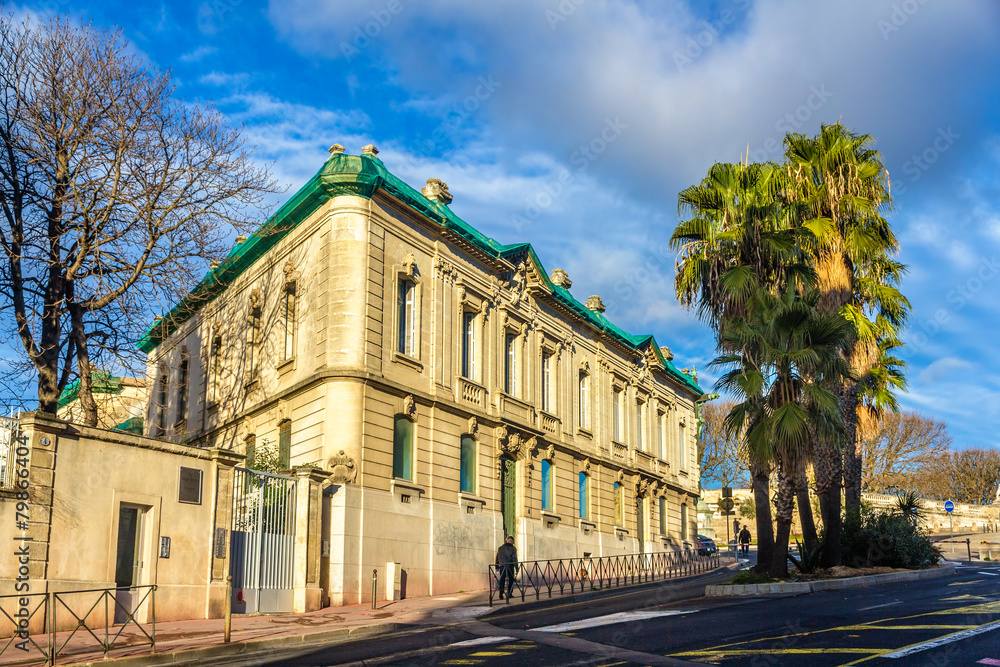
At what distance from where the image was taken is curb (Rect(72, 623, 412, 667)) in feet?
39.4

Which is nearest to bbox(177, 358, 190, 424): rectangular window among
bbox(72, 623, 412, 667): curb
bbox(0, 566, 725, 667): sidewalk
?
bbox(0, 566, 725, 667): sidewalk

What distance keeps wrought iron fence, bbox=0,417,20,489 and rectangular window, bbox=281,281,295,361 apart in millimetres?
11630

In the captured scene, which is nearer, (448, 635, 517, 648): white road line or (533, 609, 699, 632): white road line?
(448, 635, 517, 648): white road line

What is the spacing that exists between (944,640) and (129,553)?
1400 cm

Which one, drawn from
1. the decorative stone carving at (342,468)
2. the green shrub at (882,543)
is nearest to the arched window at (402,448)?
the decorative stone carving at (342,468)

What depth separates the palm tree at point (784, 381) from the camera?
21.5 metres

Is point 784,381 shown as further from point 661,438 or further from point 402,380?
point 661,438

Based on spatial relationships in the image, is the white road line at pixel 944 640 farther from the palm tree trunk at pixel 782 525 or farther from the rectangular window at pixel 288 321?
the rectangular window at pixel 288 321

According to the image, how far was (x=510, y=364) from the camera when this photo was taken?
104ft

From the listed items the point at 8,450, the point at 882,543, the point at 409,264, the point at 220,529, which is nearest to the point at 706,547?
the point at 882,543

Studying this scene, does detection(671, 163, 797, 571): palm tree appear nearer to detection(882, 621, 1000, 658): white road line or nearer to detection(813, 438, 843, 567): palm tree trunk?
detection(813, 438, 843, 567): palm tree trunk

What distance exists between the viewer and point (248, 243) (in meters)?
29.3

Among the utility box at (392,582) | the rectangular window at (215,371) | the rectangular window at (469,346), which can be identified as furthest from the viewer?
the rectangular window at (215,371)

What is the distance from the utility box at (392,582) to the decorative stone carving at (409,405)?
4495mm
